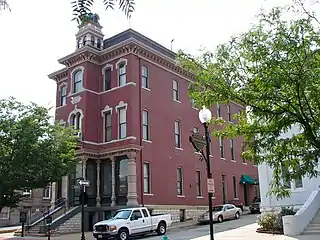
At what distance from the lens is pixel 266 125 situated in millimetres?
10875

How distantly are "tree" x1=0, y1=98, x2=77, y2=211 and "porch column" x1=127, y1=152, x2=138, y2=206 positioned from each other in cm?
439

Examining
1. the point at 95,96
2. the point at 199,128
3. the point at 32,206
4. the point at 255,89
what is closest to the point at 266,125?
the point at 255,89

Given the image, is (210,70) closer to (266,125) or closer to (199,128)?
(266,125)

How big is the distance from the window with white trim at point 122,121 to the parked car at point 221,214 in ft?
26.3

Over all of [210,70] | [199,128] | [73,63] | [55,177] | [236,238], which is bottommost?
[236,238]

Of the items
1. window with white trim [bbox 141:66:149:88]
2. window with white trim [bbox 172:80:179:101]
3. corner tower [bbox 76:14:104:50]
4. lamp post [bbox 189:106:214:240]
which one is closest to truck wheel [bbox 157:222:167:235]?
lamp post [bbox 189:106:214:240]

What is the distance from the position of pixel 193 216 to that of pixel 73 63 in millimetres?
15358

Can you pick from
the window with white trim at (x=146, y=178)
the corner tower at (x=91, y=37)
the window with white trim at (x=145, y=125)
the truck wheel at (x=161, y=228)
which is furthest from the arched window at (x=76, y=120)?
the truck wheel at (x=161, y=228)

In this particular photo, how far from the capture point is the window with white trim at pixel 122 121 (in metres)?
29.3

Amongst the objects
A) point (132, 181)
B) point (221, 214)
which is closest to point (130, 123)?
point (132, 181)

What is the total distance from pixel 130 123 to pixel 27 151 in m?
7.96

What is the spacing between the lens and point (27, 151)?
23.1 meters

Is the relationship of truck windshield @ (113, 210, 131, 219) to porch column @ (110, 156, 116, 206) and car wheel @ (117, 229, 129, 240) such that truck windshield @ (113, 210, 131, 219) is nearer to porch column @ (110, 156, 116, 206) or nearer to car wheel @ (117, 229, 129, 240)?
car wheel @ (117, 229, 129, 240)

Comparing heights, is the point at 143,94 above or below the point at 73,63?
below
